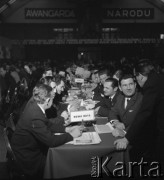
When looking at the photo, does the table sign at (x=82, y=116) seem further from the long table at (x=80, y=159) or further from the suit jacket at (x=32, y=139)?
the long table at (x=80, y=159)

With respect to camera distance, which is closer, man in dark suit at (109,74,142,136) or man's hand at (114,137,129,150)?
man's hand at (114,137,129,150)

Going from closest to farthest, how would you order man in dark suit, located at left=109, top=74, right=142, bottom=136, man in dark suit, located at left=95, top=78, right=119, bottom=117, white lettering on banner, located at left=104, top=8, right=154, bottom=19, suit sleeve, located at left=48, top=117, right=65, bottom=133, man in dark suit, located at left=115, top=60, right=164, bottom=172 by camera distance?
1. man in dark suit, located at left=115, top=60, right=164, bottom=172
2. suit sleeve, located at left=48, top=117, right=65, bottom=133
3. man in dark suit, located at left=109, top=74, right=142, bottom=136
4. man in dark suit, located at left=95, top=78, right=119, bottom=117
5. white lettering on banner, located at left=104, top=8, right=154, bottom=19

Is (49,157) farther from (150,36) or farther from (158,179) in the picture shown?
(150,36)

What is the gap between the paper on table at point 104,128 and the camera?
11.1ft

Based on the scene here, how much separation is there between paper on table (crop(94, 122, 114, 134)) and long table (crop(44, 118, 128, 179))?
1.56ft

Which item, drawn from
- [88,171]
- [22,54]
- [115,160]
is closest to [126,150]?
[115,160]

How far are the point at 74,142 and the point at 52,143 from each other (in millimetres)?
215

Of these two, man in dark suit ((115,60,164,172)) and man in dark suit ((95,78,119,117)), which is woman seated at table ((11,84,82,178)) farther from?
man in dark suit ((95,78,119,117))

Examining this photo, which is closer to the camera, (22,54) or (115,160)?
(115,160)

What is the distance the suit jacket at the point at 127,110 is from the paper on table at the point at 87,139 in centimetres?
70

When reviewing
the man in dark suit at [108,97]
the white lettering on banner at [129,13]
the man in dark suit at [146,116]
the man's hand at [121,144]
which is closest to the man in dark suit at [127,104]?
the man in dark suit at [146,116]

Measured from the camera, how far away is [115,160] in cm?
290

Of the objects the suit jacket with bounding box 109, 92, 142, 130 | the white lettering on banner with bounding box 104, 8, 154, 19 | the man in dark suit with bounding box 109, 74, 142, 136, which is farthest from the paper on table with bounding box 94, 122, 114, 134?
the white lettering on banner with bounding box 104, 8, 154, 19

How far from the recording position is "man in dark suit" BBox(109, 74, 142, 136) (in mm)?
3809
